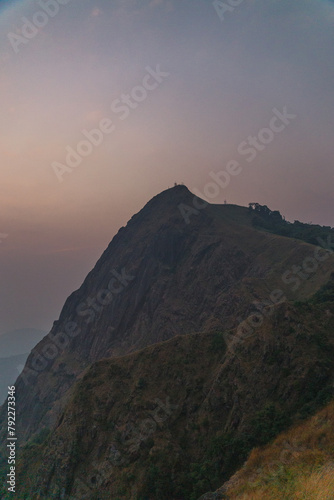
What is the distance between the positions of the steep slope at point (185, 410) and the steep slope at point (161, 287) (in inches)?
932

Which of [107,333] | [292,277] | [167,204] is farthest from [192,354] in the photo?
[167,204]

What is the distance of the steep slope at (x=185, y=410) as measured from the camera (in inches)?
1046

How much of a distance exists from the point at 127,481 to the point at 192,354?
50.0 feet

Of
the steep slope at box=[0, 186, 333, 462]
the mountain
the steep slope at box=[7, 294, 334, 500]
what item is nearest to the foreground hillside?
the steep slope at box=[7, 294, 334, 500]

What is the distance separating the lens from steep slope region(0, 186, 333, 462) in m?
70.8

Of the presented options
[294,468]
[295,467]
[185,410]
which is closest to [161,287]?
[185,410]

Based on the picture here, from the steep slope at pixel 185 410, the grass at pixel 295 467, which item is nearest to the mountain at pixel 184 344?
the steep slope at pixel 185 410

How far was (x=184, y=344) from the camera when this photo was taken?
1633 inches

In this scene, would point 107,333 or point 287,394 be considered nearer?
point 287,394

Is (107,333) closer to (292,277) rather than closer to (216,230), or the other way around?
(216,230)

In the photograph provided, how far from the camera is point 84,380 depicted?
139 feet

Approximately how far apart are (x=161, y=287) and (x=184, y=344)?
50396 millimetres

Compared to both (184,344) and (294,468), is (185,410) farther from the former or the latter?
(294,468)

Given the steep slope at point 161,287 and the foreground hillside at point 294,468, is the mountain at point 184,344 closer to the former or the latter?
the steep slope at point 161,287
